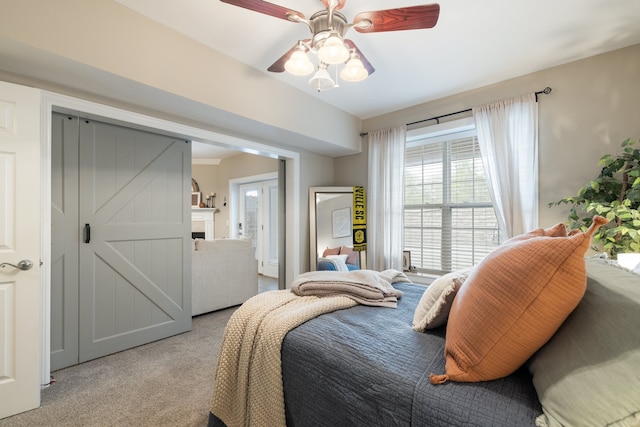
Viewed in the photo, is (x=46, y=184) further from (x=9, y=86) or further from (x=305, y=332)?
(x=305, y=332)

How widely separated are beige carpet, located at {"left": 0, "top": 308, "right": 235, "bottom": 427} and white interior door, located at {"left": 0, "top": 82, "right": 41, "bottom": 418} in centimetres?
19

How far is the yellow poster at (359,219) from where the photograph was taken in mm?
3908

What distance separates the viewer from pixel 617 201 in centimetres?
203

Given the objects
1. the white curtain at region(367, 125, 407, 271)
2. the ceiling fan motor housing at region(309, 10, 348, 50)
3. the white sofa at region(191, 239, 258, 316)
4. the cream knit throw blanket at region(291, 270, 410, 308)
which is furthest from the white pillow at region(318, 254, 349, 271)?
the ceiling fan motor housing at region(309, 10, 348, 50)

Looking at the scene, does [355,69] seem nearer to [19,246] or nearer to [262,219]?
[19,246]

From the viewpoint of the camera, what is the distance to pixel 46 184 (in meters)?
2.04

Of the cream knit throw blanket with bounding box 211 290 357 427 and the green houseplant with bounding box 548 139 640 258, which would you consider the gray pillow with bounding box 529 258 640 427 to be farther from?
the green houseplant with bounding box 548 139 640 258

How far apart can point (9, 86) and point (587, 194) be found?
4.07 meters

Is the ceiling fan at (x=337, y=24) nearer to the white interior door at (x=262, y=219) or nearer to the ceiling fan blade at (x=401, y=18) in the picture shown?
the ceiling fan blade at (x=401, y=18)

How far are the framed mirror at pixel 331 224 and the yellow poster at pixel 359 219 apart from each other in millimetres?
55

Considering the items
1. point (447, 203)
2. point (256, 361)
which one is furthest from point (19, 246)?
point (447, 203)

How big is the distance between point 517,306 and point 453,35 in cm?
220

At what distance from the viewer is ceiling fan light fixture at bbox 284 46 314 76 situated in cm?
179

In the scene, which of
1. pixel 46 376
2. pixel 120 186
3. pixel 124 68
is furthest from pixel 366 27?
pixel 46 376
